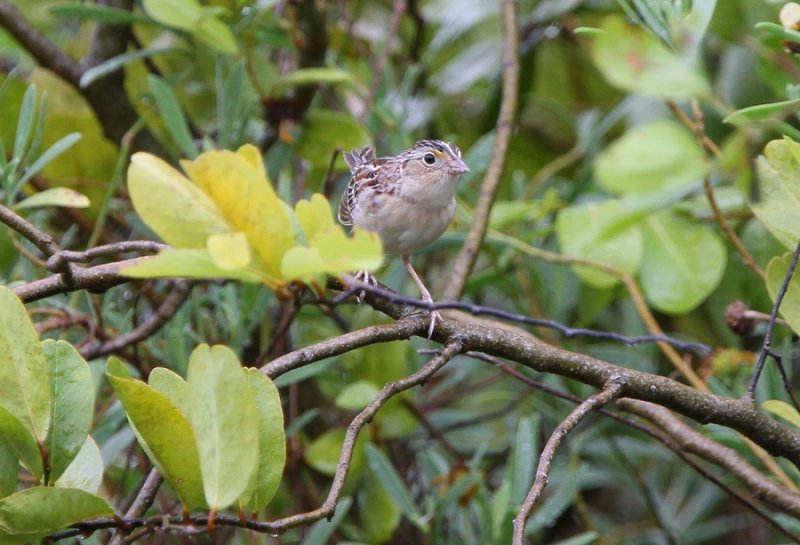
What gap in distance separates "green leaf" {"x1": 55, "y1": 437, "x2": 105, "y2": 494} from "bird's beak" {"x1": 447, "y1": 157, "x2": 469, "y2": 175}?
1401mm

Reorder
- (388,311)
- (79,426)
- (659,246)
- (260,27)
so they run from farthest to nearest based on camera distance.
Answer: (260,27) → (659,246) → (388,311) → (79,426)

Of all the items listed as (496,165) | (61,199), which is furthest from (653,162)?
(496,165)

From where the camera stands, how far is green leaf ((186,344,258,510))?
3.74 ft

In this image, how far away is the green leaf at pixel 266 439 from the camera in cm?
127

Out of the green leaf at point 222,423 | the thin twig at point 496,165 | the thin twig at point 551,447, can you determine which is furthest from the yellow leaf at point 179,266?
the thin twig at point 496,165

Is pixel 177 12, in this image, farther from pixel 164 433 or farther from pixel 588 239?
pixel 164 433

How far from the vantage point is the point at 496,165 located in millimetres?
2580

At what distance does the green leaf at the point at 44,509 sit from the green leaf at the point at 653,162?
719 mm

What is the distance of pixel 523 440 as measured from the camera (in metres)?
2.34

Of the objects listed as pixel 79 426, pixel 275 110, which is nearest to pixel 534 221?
pixel 275 110

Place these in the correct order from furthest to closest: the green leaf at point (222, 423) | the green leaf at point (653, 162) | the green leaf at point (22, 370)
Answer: the green leaf at point (22, 370)
the green leaf at point (222, 423)
the green leaf at point (653, 162)

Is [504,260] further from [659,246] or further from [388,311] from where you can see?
[388,311]

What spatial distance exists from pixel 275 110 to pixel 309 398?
825 millimetres

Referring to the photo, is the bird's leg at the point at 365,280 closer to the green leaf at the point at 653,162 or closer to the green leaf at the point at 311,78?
the green leaf at the point at 311,78
